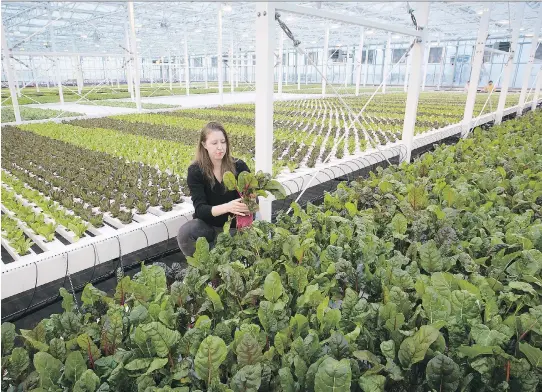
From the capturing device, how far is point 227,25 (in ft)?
91.8

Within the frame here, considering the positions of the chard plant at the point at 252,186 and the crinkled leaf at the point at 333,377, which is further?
the chard plant at the point at 252,186

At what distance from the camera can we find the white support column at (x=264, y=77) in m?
2.94

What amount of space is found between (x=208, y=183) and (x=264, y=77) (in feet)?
3.36

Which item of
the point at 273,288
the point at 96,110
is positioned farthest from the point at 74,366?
the point at 96,110

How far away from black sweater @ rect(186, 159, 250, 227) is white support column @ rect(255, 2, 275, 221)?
1.06 ft

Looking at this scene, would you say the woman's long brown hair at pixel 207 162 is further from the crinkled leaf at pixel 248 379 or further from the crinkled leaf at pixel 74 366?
the crinkled leaf at pixel 248 379

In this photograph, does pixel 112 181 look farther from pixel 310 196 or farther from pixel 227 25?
pixel 227 25

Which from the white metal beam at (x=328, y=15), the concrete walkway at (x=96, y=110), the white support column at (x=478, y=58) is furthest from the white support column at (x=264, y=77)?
the concrete walkway at (x=96, y=110)

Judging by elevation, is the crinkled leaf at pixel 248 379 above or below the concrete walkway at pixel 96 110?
above

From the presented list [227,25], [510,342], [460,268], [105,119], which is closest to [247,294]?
[510,342]

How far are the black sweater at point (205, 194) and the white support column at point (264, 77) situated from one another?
1.06ft

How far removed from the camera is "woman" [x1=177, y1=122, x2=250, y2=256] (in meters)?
3.18

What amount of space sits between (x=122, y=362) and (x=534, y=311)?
1.50 m

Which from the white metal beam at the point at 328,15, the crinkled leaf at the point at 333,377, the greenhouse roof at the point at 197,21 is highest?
the greenhouse roof at the point at 197,21
